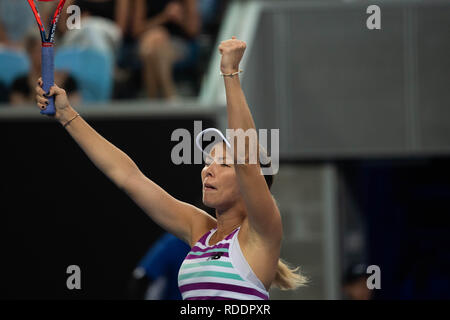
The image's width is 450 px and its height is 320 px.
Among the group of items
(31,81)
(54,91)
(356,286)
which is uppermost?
(31,81)

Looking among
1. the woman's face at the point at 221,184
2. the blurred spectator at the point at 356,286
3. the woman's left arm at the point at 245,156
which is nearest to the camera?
the woman's left arm at the point at 245,156

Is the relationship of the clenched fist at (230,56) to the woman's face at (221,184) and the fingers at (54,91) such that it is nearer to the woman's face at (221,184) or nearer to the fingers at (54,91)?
the woman's face at (221,184)

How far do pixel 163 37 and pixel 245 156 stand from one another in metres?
4.29

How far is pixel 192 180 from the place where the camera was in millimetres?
6262

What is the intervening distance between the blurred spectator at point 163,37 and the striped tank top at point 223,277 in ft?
12.6

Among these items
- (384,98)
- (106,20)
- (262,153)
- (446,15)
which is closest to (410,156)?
(384,98)

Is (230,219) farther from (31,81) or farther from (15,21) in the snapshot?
(15,21)

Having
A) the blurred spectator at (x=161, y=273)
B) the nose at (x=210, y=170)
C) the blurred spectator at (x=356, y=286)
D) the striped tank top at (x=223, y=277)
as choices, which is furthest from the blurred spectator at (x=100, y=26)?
the striped tank top at (x=223, y=277)

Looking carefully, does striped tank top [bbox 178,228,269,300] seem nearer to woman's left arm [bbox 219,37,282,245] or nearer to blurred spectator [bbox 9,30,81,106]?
woman's left arm [bbox 219,37,282,245]

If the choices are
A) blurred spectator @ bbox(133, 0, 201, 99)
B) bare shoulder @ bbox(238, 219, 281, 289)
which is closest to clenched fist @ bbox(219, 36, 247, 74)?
bare shoulder @ bbox(238, 219, 281, 289)

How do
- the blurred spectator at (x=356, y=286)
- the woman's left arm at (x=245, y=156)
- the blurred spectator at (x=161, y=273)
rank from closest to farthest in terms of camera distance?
1. the woman's left arm at (x=245, y=156)
2. the blurred spectator at (x=161, y=273)
3. the blurred spectator at (x=356, y=286)

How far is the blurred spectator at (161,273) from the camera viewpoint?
190 inches

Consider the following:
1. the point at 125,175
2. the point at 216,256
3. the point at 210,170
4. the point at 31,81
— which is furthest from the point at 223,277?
the point at 31,81

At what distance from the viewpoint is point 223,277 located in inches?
114
